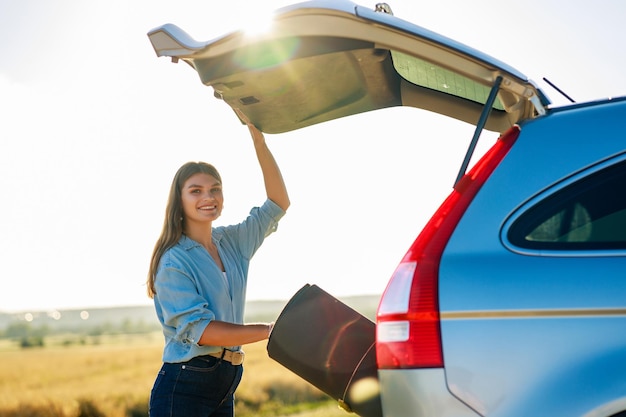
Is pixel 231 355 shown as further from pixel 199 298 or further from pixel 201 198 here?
pixel 201 198

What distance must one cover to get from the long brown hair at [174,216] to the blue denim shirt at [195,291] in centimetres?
6

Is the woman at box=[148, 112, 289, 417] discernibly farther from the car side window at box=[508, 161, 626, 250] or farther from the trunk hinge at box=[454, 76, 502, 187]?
the car side window at box=[508, 161, 626, 250]

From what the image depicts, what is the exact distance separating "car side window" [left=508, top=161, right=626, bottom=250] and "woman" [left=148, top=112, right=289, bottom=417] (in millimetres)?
1348

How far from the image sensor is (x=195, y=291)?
3.94 m

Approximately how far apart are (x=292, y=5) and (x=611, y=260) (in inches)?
53.0

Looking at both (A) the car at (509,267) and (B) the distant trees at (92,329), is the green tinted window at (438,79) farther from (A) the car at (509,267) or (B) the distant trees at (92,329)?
(B) the distant trees at (92,329)

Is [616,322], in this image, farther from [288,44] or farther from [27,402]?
[27,402]

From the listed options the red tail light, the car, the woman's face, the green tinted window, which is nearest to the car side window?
the car

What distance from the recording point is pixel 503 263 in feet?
8.55

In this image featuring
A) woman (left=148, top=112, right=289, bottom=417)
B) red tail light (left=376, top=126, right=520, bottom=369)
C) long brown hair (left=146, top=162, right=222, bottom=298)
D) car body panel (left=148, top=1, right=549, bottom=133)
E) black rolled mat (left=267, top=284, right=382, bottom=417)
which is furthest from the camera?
long brown hair (left=146, top=162, right=222, bottom=298)

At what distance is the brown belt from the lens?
13.2 feet

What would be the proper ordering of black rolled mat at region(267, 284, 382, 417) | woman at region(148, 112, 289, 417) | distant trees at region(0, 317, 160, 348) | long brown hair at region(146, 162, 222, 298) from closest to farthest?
black rolled mat at region(267, 284, 382, 417) → woman at region(148, 112, 289, 417) → long brown hair at region(146, 162, 222, 298) → distant trees at region(0, 317, 160, 348)

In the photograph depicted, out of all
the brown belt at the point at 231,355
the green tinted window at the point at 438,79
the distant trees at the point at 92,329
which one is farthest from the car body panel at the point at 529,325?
the distant trees at the point at 92,329

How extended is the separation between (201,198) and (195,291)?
503 mm
